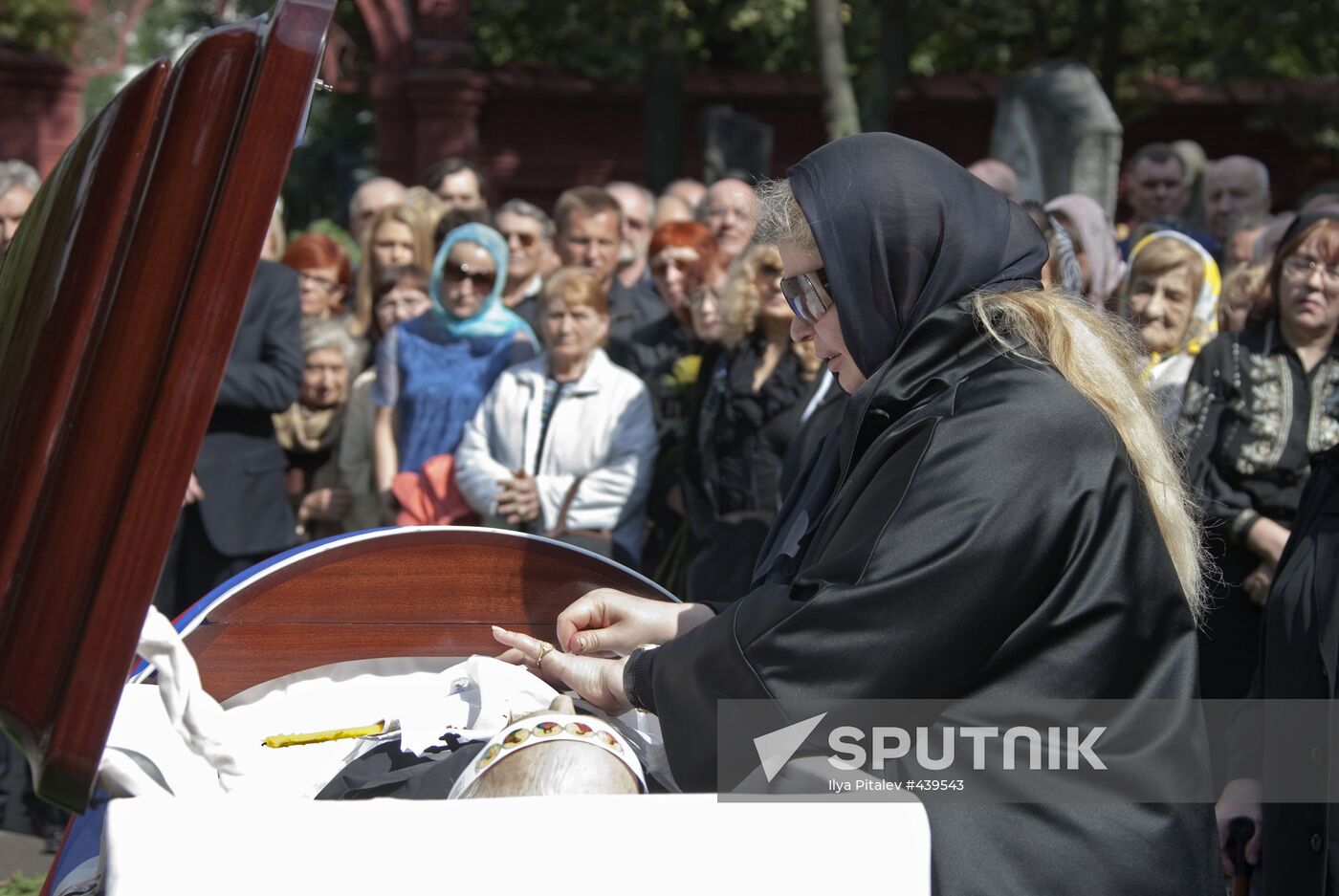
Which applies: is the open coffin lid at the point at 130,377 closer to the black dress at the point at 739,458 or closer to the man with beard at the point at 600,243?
the black dress at the point at 739,458

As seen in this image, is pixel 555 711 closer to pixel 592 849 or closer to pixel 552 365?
pixel 592 849

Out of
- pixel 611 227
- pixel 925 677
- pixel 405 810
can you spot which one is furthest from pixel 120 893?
pixel 611 227

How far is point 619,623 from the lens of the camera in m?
2.49

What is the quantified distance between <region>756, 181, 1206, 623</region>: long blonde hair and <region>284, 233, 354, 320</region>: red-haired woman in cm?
463

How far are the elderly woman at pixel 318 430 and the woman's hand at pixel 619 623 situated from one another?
141 inches

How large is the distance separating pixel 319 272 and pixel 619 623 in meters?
4.42

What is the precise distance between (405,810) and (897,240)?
1001 millimetres

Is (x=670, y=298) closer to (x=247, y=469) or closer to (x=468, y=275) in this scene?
(x=468, y=275)

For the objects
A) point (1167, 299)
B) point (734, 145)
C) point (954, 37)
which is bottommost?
point (1167, 299)


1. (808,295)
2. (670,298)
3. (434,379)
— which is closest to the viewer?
(808,295)

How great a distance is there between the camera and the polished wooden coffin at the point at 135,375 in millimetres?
1654

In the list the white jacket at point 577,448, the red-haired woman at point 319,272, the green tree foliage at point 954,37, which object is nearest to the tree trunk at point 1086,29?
the green tree foliage at point 954,37

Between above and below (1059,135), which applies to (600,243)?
below

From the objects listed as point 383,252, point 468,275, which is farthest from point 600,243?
point 468,275
